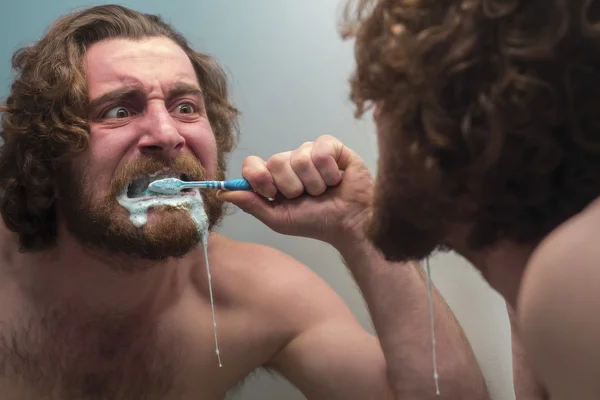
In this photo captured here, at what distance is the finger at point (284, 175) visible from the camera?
0.78m

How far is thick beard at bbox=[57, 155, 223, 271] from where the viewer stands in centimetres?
80

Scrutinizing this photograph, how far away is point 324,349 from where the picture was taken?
950mm

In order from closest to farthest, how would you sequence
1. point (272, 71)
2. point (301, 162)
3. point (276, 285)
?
point (301, 162) → point (276, 285) → point (272, 71)

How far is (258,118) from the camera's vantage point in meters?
1.23

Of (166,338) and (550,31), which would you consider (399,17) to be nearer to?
(550,31)

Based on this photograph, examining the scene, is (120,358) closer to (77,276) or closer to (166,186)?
(77,276)

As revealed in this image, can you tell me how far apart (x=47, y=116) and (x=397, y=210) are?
2.01ft

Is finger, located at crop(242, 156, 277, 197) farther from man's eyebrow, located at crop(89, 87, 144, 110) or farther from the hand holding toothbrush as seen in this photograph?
man's eyebrow, located at crop(89, 87, 144, 110)

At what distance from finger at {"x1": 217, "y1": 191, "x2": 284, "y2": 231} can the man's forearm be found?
122 millimetres

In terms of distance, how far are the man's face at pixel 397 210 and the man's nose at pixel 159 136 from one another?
0.36 meters

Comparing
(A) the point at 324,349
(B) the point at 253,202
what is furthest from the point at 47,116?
(A) the point at 324,349

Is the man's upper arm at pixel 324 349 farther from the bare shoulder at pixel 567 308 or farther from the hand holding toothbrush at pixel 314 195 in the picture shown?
the bare shoulder at pixel 567 308

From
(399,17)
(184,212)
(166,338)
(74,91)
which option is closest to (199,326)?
(166,338)

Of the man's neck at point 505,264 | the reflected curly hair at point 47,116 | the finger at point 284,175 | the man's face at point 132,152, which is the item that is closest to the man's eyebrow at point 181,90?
the man's face at point 132,152
